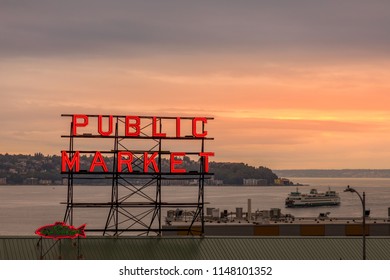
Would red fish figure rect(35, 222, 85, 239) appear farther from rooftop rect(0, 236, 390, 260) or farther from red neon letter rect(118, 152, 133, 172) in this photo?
red neon letter rect(118, 152, 133, 172)

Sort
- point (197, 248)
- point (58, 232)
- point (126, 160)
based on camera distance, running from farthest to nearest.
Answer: point (126, 160)
point (197, 248)
point (58, 232)

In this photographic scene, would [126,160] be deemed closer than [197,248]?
No

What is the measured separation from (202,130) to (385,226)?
66842 millimetres

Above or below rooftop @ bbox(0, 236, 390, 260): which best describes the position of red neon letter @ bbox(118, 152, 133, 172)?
above

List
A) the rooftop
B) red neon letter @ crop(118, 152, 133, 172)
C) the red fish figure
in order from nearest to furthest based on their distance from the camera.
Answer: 1. the red fish figure
2. the rooftop
3. red neon letter @ crop(118, 152, 133, 172)

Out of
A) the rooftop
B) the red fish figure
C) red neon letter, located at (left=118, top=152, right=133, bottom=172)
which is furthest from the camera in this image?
red neon letter, located at (left=118, top=152, right=133, bottom=172)

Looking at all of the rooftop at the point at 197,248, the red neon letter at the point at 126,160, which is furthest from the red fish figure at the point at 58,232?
the red neon letter at the point at 126,160

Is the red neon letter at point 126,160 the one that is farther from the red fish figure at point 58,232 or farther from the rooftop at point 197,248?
the red fish figure at point 58,232

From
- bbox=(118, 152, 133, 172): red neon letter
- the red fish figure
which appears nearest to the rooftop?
the red fish figure

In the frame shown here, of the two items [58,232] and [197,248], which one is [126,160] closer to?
[197,248]

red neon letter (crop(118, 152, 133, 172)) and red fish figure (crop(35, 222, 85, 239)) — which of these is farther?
red neon letter (crop(118, 152, 133, 172))

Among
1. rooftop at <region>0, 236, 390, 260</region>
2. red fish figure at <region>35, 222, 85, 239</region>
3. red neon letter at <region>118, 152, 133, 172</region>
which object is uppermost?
red neon letter at <region>118, 152, 133, 172</region>

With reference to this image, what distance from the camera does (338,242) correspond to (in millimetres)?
82062

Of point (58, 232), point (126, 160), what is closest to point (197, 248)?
point (126, 160)
